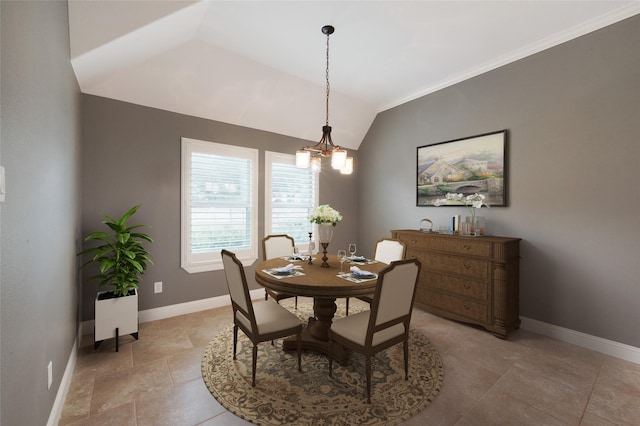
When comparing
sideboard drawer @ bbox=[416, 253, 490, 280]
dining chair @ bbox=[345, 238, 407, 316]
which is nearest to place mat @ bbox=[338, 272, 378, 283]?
dining chair @ bbox=[345, 238, 407, 316]

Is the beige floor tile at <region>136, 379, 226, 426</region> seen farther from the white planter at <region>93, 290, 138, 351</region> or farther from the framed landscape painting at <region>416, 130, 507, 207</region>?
the framed landscape painting at <region>416, 130, 507, 207</region>

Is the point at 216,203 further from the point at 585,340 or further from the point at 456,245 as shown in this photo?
the point at 585,340

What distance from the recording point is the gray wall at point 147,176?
2951mm

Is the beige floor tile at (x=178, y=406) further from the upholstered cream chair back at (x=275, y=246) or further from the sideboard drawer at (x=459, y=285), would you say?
the sideboard drawer at (x=459, y=285)

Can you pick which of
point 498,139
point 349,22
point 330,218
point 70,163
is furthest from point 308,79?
point 70,163

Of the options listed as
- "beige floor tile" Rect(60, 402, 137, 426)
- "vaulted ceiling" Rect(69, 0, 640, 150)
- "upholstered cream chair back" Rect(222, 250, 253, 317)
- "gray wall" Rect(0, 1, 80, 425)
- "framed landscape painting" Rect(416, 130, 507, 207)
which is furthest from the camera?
"framed landscape painting" Rect(416, 130, 507, 207)

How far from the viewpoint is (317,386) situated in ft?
6.85

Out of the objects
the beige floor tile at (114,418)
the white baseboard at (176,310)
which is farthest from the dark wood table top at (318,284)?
the white baseboard at (176,310)

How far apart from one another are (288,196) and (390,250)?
6.51ft

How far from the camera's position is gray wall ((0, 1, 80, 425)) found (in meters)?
1.10

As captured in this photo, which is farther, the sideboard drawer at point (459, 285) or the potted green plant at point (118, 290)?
the sideboard drawer at point (459, 285)

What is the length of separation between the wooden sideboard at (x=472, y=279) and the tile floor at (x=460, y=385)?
9.8 inches

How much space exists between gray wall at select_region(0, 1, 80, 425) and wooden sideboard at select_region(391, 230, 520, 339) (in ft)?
11.7

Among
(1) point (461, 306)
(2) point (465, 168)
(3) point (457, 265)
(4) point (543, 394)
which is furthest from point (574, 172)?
(4) point (543, 394)
